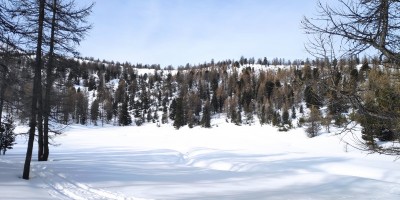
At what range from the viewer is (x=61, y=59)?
17.4 metres

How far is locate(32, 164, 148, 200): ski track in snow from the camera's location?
10.7 meters

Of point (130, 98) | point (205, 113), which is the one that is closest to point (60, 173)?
point (205, 113)

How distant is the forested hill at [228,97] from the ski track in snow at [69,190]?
284 cm

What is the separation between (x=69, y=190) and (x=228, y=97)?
126 metres

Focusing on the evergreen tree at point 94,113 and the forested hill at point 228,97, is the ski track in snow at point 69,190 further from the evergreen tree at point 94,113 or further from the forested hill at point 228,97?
the evergreen tree at point 94,113

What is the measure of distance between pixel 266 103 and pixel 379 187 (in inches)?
3683

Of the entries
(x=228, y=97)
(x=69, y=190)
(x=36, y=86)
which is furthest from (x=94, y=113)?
(x=69, y=190)

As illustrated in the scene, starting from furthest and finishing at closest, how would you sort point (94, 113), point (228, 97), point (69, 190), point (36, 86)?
point (228, 97) → point (94, 113) → point (36, 86) → point (69, 190)

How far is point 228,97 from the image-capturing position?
13675cm

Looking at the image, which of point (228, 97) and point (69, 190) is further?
point (228, 97)

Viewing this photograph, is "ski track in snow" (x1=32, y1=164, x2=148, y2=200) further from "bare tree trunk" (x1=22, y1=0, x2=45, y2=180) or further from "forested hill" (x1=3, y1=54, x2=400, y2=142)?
"forested hill" (x1=3, y1=54, x2=400, y2=142)

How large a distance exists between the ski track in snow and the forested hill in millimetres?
2837

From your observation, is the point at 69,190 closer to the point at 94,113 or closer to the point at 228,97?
the point at 94,113

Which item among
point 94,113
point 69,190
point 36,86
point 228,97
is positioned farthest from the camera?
point 228,97
